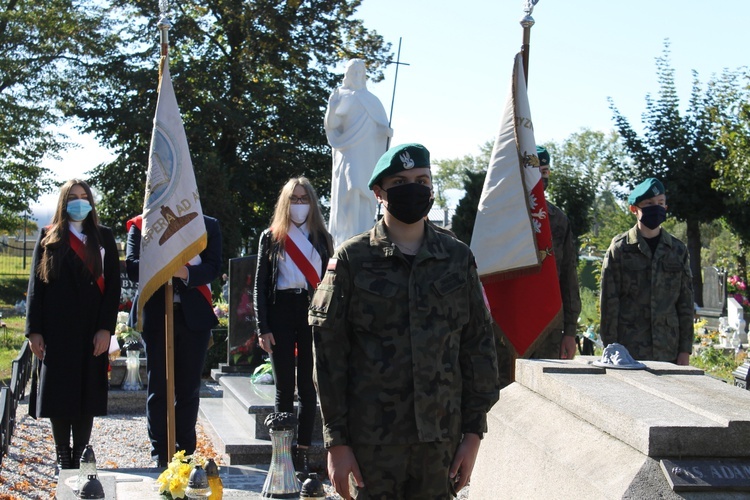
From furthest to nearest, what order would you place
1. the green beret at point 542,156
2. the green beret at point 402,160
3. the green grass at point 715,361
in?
the green grass at point 715,361, the green beret at point 542,156, the green beret at point 402,160

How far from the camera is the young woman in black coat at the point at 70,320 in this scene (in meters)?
6.50

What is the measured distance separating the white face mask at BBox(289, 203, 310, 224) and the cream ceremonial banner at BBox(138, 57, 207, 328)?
2.00 ft

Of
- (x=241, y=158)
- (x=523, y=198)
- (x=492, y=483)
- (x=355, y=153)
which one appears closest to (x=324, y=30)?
(x=241, y=158)

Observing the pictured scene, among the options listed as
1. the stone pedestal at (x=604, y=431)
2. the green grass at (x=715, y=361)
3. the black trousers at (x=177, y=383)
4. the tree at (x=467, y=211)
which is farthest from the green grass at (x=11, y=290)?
the stone pedestal at (x=604, y=431)

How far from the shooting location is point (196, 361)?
21.1 ft

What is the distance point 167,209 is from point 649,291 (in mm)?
3510

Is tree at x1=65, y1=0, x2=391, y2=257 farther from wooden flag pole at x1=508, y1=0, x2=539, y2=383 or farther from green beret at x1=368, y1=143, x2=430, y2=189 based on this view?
green beret at x1=368, y1=143, x2=430, y2=189

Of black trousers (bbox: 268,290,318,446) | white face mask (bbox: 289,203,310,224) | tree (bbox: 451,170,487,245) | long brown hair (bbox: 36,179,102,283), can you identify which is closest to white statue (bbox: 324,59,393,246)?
white face mask (bbox: 289,203,310,224)

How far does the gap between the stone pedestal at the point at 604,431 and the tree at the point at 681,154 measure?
21.1 metres

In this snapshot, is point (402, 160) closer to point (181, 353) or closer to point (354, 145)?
point (181, 353)

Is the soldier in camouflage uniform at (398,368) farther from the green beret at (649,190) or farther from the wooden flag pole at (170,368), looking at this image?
the green beret at (649,190)

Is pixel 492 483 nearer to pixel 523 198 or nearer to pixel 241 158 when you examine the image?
pixel 523 198

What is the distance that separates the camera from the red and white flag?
6.65 meters

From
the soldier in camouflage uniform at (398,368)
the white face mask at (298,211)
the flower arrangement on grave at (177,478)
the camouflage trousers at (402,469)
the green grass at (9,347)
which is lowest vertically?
the green grass at (9,347)
